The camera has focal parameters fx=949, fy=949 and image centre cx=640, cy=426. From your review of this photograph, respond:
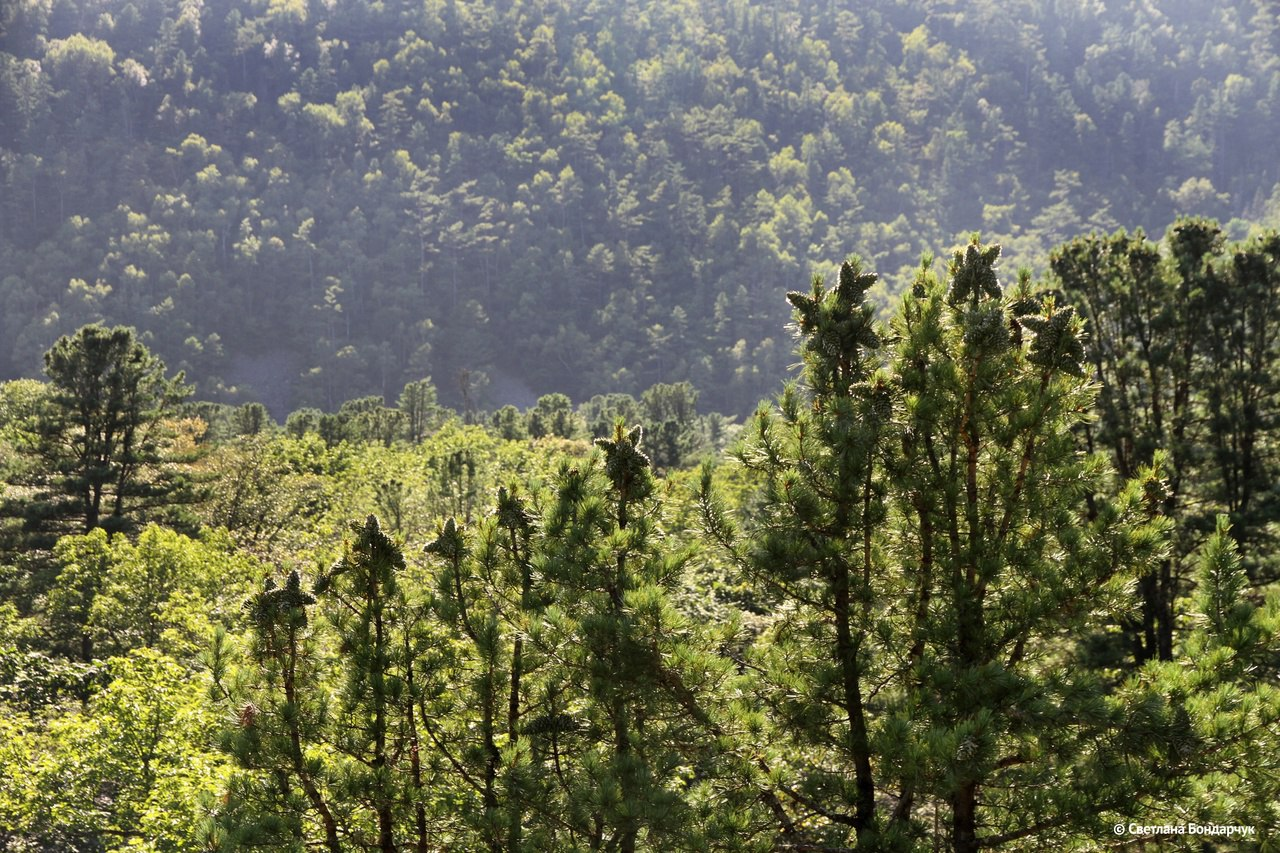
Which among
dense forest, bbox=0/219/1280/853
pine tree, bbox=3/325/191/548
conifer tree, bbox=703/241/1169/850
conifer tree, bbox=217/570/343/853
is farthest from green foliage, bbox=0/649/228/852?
pine tree, bbox=3/325/191/548

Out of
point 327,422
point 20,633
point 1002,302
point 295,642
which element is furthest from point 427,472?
point 1002,302

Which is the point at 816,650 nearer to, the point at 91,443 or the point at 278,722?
the point at 278,722

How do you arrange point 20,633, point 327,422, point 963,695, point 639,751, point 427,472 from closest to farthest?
1. point 963,695
2. point 639,751
3. point 20,633
4. point 427,472
5. point 327,422

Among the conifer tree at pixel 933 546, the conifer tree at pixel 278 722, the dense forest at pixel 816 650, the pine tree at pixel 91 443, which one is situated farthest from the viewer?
the pine tree at pixel 91 443

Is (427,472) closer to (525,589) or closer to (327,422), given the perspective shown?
(327,422)

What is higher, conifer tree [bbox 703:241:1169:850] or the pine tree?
the pine tree

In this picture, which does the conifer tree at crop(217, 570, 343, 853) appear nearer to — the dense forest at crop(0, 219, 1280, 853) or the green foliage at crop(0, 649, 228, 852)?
the dense forest at crop(0, 219, 1280, 853)

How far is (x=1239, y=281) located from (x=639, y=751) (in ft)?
55.4

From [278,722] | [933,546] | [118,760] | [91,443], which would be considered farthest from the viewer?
[91,443]

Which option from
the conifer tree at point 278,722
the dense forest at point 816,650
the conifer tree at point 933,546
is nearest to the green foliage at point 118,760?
the dense forest at point 816,650

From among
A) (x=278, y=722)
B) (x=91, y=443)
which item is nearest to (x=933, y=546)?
(x=278, y=722)

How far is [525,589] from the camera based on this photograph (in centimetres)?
748

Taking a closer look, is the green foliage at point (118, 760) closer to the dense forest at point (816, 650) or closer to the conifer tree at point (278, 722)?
the dense forest at point (816, 650)

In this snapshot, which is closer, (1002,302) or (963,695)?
(963,695)
